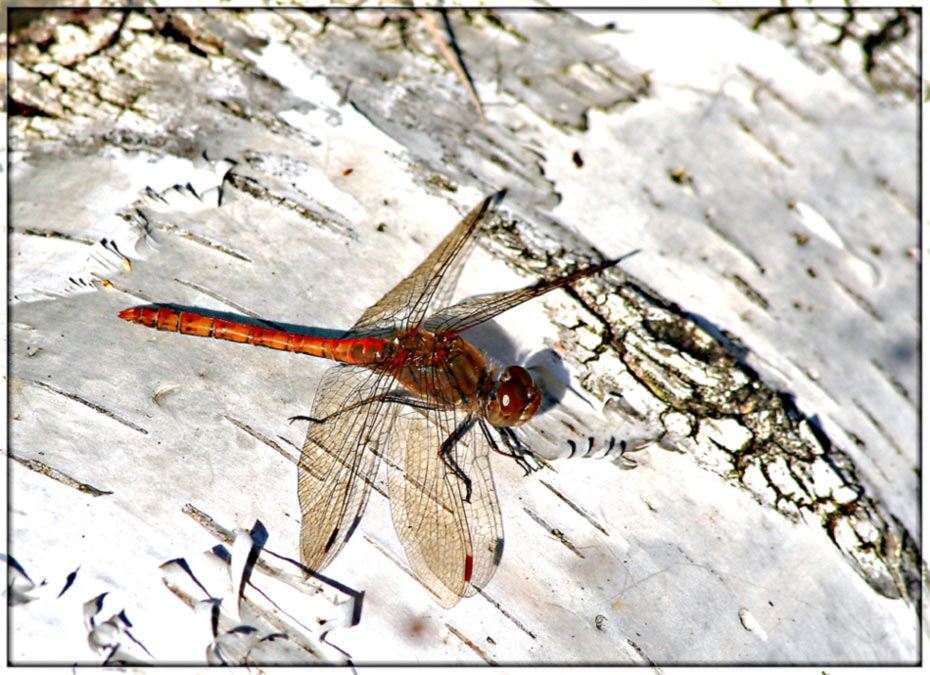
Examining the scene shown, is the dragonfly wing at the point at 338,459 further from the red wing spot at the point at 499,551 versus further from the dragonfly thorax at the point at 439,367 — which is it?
the red wing spot at the point at 499,551

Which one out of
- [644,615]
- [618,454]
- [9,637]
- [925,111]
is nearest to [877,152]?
[925,111]

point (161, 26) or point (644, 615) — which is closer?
point (644, 615)

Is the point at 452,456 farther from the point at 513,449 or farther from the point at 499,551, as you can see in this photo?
the point at 499,551

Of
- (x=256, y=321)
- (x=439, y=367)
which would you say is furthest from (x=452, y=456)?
(x=256, y=321)

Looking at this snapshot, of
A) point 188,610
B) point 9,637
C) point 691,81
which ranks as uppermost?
point 691,81

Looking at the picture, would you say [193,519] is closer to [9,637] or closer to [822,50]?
[9,637]

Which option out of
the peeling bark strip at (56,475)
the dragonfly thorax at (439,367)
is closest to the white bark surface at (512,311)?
the peeling bark strip at (56,475)
